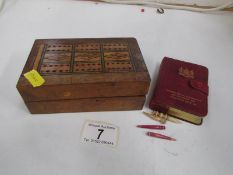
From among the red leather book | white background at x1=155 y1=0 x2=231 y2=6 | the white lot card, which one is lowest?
the white lot card

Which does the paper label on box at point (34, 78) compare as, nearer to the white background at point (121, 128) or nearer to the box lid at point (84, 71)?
the box lid at point (84, 71)

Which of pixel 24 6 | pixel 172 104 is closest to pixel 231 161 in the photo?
pixel 172 104

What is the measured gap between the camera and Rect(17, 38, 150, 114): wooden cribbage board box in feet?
1.85

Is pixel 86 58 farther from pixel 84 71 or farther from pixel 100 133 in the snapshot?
pixel 100 133

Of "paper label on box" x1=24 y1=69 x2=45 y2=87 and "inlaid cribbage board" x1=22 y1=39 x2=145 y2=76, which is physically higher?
"inlaid cribbage board" x1=22 y1=39 x2=145 y2=76

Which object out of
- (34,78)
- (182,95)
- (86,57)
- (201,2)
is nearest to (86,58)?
(86,57)

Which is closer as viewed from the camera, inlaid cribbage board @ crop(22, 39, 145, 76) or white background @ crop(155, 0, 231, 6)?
inlaid cribbage board @ crop(22, 39, 145, 76)

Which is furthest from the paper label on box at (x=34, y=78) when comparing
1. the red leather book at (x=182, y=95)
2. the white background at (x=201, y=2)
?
the white background at (x=201, y=2)

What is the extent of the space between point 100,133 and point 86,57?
0.75 ft

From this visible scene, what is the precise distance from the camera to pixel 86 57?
63cm

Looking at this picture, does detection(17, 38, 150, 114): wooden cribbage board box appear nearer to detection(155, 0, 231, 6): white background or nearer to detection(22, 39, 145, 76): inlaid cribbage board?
detection(22, 39, 145, 76): inlaid cribbage board

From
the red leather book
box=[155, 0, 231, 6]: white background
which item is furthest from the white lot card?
box=[155, 0, 231, 6]: white background

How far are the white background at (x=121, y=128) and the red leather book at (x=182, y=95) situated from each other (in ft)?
0.16

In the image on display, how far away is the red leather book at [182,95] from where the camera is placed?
2.01 ft
